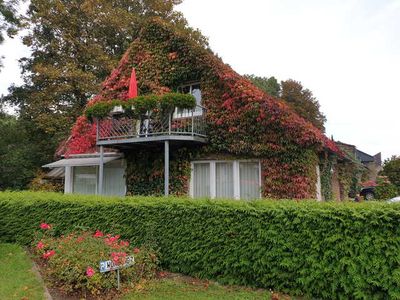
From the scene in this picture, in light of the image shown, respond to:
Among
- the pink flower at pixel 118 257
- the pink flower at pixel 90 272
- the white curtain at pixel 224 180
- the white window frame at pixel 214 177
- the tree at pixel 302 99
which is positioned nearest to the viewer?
the pink flower at pixel 90 272

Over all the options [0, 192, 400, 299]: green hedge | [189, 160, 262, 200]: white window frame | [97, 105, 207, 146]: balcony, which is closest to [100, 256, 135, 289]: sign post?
[0, 192, 400, 299]: green hedge

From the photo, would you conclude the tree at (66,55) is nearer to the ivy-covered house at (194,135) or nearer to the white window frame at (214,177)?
the ivy-covered house at (194,135)

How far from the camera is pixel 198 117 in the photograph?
13.2 meters

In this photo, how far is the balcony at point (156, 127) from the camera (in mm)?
Result: 11922

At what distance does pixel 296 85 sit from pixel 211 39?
22.4 meters

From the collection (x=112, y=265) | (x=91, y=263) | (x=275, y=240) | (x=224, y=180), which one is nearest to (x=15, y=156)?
(x=224, y=180)

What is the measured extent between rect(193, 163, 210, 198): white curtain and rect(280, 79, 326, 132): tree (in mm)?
35870

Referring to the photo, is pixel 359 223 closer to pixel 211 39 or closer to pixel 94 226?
pixel 94 226

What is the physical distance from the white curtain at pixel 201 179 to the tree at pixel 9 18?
20891mm

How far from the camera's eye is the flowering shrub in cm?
626

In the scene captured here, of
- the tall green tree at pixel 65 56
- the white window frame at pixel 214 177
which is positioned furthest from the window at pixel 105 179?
the tall green tree at pixel 65 56

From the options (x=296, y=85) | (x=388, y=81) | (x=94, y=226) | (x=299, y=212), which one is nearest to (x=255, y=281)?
(x=299, y=212)

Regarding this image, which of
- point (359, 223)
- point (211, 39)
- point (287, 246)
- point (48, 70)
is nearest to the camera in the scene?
point (359, 223)

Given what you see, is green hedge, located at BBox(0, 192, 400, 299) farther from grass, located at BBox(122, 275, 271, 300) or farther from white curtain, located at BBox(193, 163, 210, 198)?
white curtain, located at BBox(193, 163, 210, 198)
